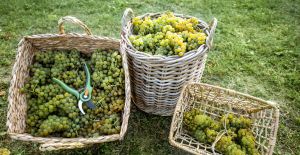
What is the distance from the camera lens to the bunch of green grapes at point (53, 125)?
6.88ft

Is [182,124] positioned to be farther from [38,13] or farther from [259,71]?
[38,13]

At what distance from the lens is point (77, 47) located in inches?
102

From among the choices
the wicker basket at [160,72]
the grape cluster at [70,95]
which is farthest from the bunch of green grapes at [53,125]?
the wicker basket at [160,72]

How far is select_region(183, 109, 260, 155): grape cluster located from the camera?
6.84 feet

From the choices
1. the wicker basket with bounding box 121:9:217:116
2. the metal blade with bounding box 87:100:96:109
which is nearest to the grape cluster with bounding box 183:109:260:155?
the wicker basket with bounding box 121:9:217:116

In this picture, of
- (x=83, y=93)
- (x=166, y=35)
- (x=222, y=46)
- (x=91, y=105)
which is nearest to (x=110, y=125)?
(x=91, y=105)

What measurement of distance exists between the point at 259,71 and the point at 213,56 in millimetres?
529

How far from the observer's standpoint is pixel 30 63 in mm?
2516

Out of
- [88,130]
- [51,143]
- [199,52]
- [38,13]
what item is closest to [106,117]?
[88,130]

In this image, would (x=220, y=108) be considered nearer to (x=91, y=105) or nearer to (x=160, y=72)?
(x=160, y=72)

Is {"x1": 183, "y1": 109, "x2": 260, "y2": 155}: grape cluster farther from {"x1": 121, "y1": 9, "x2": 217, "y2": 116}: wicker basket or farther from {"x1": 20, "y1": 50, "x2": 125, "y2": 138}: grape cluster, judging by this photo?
{"x1": 20, "y1": 50, "x2": 125, "y2": 138}: grape cluster

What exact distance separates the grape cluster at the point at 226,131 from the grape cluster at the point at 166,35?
1.72 feet

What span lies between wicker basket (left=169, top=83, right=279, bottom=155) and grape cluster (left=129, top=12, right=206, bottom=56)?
1.05 ft

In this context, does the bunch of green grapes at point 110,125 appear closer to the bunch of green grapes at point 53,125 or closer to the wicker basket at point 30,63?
the wicker basket at point 30,63
